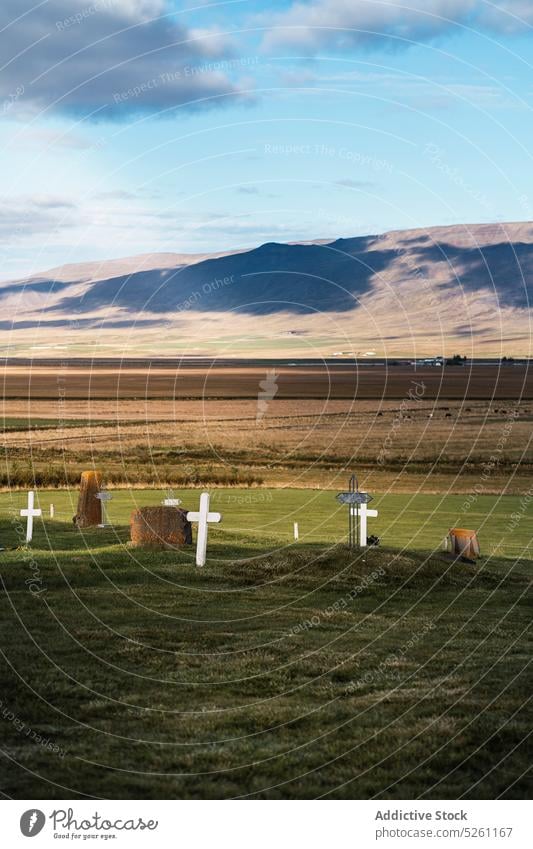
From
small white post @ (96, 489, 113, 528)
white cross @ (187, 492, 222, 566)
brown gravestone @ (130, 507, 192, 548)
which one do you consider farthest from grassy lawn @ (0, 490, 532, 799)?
small white post @ (96, 489, 113, 528)

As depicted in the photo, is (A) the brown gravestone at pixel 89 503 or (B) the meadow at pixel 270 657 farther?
(A) the brown gravestone at pixel 89 503

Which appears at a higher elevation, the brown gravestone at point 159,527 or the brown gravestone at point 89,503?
the brown gravestone at point 89,503

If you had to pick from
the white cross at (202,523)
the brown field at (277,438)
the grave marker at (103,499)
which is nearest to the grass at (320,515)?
the grave marker at (103,499)

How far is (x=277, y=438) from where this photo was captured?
9038 cm

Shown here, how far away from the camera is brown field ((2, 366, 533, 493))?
2242 inches

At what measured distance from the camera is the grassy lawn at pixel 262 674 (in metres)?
10.4

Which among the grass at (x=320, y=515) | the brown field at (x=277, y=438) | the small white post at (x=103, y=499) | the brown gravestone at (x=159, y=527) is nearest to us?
the brown gravestone at (x=159, y=527)

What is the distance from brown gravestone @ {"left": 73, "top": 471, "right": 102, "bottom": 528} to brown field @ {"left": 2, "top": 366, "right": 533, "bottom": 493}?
19.6m

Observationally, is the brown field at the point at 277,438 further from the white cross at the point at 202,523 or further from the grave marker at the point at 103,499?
the white cross at the point at 202,523

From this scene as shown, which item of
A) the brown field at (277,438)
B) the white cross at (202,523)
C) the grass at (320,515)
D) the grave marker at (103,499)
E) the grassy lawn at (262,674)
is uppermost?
the brown field at (277,438)

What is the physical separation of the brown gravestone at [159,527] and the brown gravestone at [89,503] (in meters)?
5.06

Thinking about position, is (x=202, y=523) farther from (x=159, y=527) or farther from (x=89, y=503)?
(x=89, y=503)

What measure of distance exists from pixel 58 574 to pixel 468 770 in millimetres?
11755

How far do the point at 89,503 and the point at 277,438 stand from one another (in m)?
60.6
